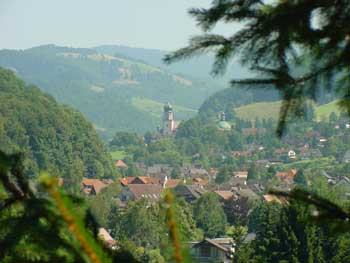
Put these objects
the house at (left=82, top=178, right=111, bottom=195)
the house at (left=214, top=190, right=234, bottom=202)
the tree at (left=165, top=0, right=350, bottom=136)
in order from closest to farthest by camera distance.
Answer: the tree at (left=165, top=0, right=350, bottom=136), the house at (left=214, top=190, right=234, bottom=202), the house at (left=82, top=178, right=111, bottom=195)

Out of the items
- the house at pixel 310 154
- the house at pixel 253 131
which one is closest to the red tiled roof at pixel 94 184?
the house at pixel 310 154

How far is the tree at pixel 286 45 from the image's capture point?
167 inches

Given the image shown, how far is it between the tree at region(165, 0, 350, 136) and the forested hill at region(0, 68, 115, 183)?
112 metres

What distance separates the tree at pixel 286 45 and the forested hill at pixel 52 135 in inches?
4423

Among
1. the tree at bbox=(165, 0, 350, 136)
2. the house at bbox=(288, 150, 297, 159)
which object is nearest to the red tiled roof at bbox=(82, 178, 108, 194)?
the house at bbox=(288, 150, 297, 159)

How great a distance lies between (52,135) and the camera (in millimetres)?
126125

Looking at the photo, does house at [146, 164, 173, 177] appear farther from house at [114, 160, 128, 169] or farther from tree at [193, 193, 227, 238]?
tree at [193, 193, 227, 238]

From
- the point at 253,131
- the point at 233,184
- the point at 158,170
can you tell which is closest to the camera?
the point at 233,184

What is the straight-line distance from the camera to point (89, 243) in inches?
115

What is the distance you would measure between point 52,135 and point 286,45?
122537 millimetres

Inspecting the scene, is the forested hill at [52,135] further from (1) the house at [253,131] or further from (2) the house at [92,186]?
(1) the house at [253,131]

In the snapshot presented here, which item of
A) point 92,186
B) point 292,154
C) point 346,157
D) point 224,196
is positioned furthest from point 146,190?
point 292,154

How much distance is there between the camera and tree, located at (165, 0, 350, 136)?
423 centimetres

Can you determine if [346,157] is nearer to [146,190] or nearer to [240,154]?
[240,154]
